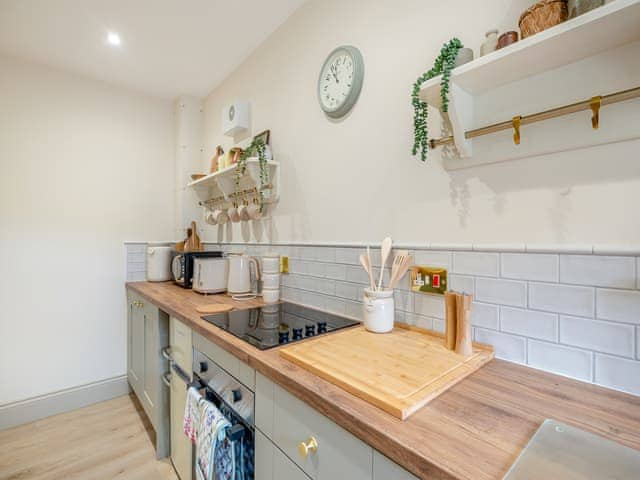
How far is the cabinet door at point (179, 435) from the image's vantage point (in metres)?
1.42

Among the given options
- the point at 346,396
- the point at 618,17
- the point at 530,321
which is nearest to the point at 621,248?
the point at 530,321

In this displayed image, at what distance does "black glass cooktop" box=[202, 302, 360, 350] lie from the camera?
1.10 m

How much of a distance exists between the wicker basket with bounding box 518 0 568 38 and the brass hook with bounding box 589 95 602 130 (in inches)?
8.1

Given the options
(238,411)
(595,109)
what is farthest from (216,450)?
(595,109)

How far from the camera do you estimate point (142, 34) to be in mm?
1903

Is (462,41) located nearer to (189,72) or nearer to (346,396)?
(346,396)

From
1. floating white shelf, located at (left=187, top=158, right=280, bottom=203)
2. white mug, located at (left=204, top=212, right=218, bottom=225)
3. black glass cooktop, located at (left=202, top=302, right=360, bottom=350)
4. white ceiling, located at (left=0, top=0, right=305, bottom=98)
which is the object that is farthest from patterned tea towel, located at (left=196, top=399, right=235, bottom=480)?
white ceiling, located at (left=0, top=0, right=305, bottom=98)

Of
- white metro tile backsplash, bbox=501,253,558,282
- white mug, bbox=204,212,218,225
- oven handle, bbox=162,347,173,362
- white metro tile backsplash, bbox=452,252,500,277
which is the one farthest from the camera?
white mug, bbox=204,212,218,225

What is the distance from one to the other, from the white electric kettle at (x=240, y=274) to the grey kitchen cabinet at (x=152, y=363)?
0.39 m

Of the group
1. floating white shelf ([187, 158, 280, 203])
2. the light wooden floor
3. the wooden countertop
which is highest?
floating white shelf ([187, 158, 280, 203])

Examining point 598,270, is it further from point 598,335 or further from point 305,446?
point 305,446

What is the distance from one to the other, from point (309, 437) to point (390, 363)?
0.27 m

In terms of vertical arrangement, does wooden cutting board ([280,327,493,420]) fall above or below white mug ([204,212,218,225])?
below

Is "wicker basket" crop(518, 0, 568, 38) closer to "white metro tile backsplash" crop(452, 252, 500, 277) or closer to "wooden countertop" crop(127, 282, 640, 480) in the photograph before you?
"white metro tile backsplash" crop(452, 252, 500, 277)
